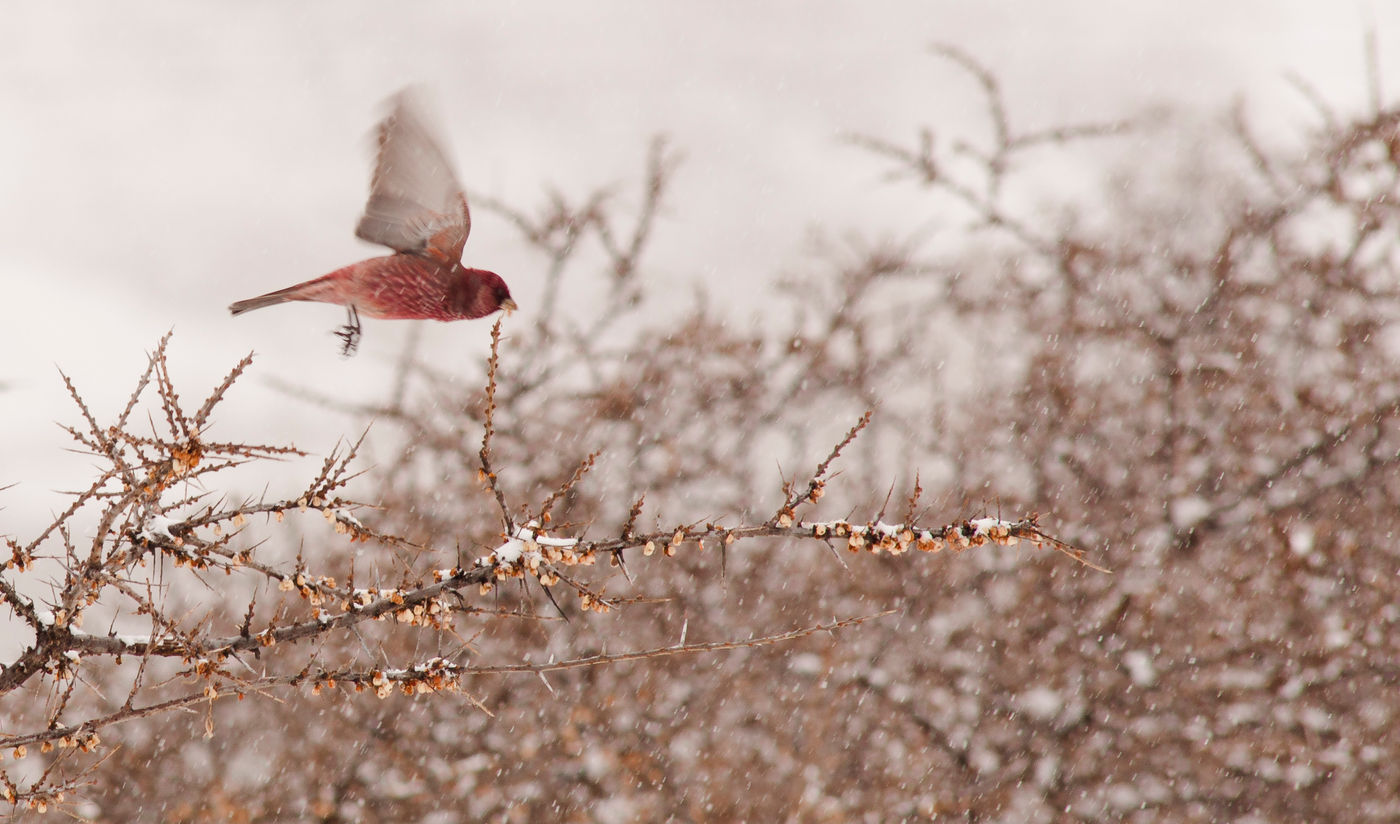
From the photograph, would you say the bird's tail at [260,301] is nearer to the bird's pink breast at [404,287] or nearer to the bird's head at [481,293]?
the bird's pink breast at [404,287]

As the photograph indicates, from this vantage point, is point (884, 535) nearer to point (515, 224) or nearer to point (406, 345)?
point (515, 224)

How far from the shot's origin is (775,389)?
6445mm

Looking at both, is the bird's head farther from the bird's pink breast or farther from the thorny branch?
the thorny branch

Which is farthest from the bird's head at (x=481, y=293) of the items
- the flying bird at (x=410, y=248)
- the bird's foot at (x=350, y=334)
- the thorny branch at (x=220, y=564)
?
the thorny branch at (x=220, y=564)

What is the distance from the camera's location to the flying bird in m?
2.67

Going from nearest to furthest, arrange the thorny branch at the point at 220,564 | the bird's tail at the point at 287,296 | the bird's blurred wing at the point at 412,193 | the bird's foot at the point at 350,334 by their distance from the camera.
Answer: the thorny branch at the point at 220,564 → the bird's blurred wing at the point at 412,193 → the bird's tail at the point at 287,296 → the bird's foot at the point at 350,334

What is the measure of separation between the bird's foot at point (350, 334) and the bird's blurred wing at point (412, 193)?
329 mm

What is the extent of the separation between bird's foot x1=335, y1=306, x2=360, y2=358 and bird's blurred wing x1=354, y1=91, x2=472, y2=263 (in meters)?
0.33

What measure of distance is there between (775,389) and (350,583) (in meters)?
4.85

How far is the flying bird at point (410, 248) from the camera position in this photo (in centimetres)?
267

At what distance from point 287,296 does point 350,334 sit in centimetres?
22

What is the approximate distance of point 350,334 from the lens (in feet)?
9.73

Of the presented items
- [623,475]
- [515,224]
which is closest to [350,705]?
[623,475]

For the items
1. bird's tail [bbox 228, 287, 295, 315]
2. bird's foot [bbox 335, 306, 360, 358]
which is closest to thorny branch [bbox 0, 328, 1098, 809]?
bird's tail [bbox 228, 287, 295, 315]
